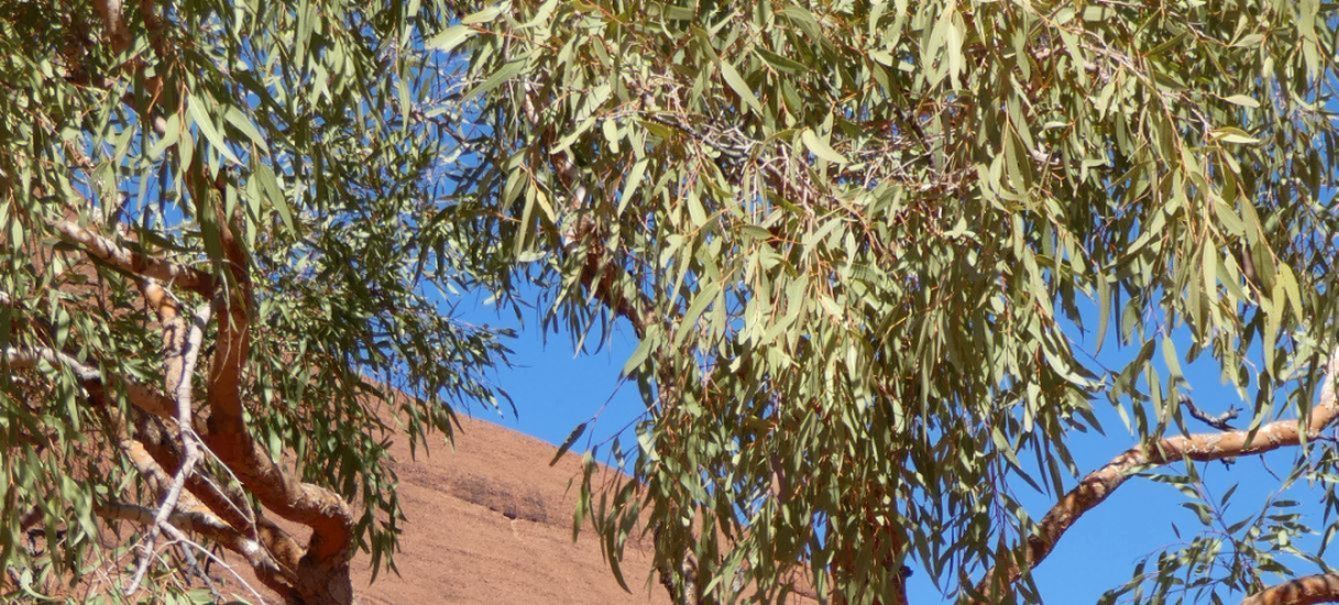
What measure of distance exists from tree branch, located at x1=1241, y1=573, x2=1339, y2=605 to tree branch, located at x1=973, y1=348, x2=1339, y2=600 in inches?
13.4

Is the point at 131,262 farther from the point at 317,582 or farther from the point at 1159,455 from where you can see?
the point at 1159,455

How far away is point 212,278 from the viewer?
3564 millimetres

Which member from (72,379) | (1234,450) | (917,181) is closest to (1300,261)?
(917,181)

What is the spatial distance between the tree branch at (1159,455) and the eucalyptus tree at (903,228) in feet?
2.82

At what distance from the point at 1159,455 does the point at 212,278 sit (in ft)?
7.86

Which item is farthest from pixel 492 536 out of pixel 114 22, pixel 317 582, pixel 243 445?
pixel 114 22

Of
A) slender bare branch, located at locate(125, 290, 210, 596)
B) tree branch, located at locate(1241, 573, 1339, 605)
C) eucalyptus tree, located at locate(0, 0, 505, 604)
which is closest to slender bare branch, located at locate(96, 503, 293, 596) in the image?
eucalyptus tree, located at locate(0, 0, 505, 604)

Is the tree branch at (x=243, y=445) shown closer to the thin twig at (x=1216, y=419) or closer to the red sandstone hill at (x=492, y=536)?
the thin twig at (x=1216, y=419)

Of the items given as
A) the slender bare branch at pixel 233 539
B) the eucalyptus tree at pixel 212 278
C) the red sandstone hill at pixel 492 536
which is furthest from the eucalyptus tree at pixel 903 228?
the red sandstone hill at pixel 492 536

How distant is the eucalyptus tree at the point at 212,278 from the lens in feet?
9.12

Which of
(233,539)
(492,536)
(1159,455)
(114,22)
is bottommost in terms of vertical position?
(233,539)

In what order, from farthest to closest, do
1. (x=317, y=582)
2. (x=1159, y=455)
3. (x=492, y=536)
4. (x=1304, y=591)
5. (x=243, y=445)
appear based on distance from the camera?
(x=492, y=536)
(x=317, y=582)
(x=1159, y=455)
(x=243, y=445)
(x=1304, y=591)

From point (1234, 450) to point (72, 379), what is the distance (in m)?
2.98

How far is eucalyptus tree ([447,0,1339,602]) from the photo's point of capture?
227 centimetres
